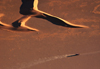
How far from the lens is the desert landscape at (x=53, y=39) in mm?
2240

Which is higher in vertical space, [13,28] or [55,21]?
[55,21]

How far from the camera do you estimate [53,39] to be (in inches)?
90.0

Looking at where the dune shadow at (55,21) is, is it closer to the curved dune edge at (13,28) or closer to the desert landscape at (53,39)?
the desert landscape at (53,39)

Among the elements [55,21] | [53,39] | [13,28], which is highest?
[55,21]

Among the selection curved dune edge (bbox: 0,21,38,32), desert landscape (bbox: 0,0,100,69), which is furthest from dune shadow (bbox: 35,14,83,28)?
curved dune edge (bbox: 0,21,38,32)

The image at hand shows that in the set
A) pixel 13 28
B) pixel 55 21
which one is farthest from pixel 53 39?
pixel 13 28

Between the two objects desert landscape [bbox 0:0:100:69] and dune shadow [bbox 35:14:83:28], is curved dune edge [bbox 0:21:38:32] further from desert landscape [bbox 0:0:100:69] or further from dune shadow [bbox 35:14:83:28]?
dune shadow [bbox 35:14:83:28]

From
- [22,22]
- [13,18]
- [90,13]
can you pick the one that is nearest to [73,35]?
[90,13]

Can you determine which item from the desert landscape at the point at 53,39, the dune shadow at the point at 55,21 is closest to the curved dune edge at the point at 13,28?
the desert landscape at the point at 53,39

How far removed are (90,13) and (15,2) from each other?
1292 millimetres

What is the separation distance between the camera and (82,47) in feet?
7.43

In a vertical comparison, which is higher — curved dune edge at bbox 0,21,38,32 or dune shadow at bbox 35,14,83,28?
dune shadow at bbox 35,14,83,28

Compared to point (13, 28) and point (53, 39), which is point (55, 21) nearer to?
point (53, 39)

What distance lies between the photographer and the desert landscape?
7.35 ft
